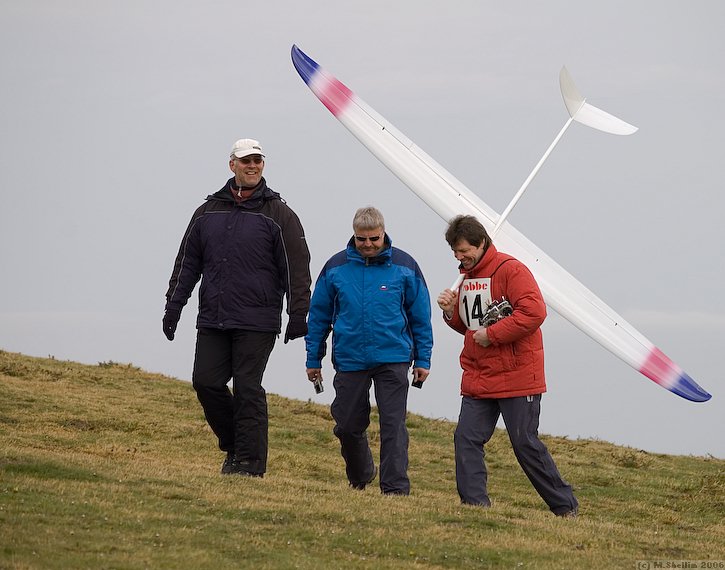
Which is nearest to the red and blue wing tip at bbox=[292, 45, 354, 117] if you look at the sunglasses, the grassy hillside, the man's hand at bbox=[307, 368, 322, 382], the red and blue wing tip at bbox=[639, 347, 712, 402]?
the grassy hillside

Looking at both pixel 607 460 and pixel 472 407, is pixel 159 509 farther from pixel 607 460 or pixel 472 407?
pixel 607 460

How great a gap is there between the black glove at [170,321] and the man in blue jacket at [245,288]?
0.02 meters

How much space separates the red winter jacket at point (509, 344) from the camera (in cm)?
817

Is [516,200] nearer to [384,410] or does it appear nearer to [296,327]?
[296,327]

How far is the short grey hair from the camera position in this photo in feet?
28.5

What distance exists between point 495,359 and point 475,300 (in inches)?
20.2

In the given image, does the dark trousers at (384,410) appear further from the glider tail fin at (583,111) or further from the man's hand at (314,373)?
the glider tail fin at (583,111)

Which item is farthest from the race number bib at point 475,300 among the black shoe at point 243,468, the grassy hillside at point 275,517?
the black shoe at point 243,468

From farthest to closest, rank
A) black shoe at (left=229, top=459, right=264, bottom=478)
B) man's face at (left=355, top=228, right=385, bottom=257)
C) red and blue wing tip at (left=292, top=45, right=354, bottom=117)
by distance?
red and blue wing tip at (left=292, top=45, right=354, bottom=117) → black shoe at (left=229, top=459, right=264, bottom=478) → man's face at (left=355, top=228, right=385, bottom=257)

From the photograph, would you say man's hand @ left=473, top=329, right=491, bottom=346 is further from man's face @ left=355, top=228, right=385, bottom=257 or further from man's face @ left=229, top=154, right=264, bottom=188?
man's face @ left=229, top=154, right=264, bottom=188

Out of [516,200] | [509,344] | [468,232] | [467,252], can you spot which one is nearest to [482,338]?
[509,344]

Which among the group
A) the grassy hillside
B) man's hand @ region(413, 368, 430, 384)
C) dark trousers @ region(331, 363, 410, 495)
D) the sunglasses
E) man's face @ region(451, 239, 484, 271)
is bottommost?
the grassy hillside

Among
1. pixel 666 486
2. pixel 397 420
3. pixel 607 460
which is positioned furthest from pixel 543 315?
pixel 607 460

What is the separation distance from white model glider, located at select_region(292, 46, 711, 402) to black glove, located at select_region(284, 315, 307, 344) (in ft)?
11.2
